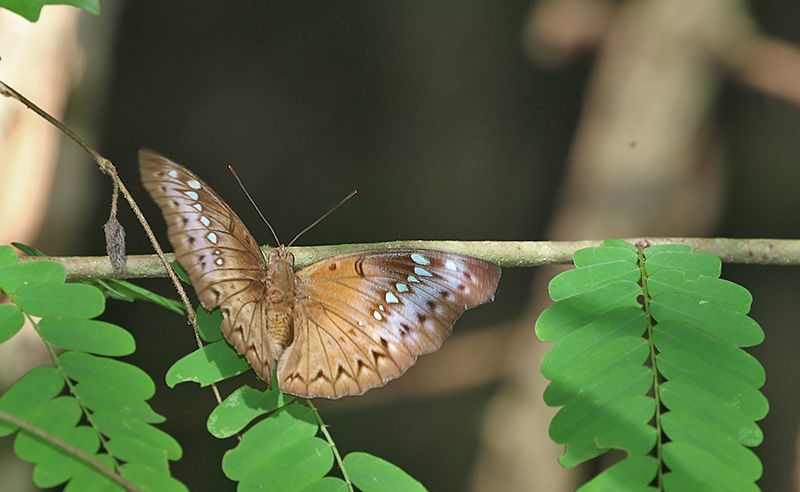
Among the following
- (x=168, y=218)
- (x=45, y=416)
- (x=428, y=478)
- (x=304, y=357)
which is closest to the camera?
(x=45, y=416)

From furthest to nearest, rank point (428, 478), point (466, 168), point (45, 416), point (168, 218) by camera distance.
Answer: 1. point (428, 478)
2. point (466, 168)
3. point (168, 218)
4. point (45, 416)

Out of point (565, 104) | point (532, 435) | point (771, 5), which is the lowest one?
point (532, 435)

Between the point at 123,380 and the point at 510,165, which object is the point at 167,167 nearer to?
the point at 123,380

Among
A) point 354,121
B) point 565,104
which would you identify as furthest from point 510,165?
point 354,121

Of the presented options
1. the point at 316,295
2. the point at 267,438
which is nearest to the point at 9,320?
the point at 267,438

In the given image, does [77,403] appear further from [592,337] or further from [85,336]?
[592,337]

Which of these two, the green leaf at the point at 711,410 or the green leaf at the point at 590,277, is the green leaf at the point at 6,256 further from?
the green leaf at the point at 711,410
